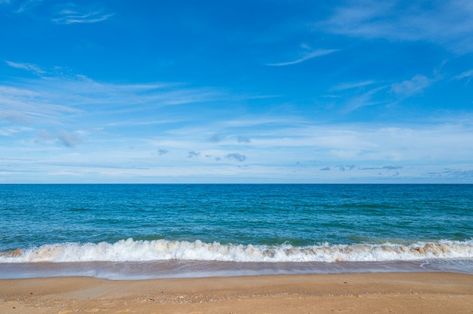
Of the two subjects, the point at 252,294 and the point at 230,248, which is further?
the point at 230,248

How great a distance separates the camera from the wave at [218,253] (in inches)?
555

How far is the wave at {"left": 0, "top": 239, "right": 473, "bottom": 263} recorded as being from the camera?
1410 centimetres

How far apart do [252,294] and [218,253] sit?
549 centimetres

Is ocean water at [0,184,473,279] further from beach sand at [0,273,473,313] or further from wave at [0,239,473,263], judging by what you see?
beach sand at [0,273,473,313]

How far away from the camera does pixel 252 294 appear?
30.6ft

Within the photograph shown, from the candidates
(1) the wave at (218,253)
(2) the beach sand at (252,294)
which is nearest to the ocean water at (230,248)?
(1) the wave at (218,253)

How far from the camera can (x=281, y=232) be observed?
830 inches

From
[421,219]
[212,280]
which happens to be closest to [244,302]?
[212,280]

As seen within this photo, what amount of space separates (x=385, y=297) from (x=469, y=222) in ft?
71.6

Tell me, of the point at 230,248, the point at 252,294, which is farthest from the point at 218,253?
the point at 252,294

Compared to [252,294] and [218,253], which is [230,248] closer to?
[218,253]

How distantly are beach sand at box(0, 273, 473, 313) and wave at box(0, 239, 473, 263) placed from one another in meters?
2.72

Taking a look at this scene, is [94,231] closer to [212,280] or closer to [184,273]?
[184,273]

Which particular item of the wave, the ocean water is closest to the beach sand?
the ocean water
